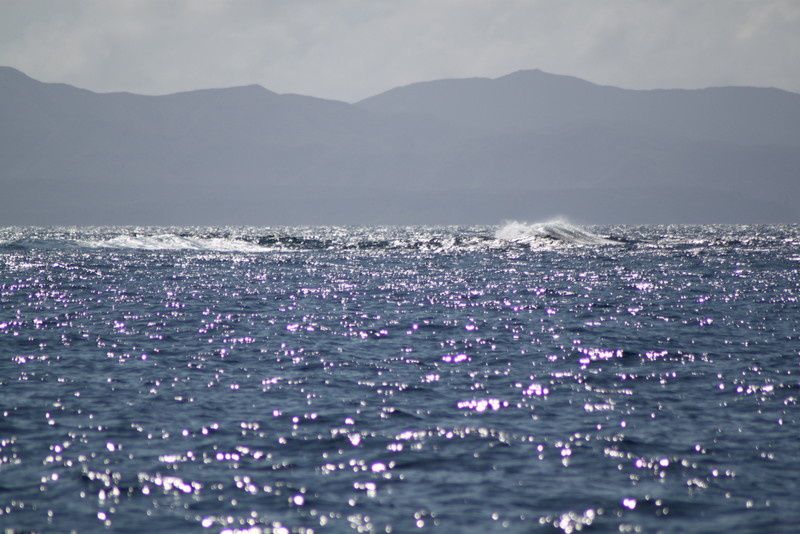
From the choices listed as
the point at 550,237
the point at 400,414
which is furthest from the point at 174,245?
the point at 400,414

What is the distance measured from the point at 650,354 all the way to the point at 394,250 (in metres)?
100

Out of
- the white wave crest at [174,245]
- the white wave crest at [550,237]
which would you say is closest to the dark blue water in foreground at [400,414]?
the white wave crest at [174,245]

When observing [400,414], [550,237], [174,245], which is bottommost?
[400,414]

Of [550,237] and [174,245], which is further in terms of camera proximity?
[550,237]

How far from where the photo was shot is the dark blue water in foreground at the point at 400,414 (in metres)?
15.8

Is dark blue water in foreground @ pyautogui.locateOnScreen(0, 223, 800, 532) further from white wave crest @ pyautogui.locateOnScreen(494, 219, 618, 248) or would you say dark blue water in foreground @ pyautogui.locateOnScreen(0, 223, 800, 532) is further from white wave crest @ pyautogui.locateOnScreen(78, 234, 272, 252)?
white wave crest @ pyautogui.locateOnScreen(494, 219, 618, 248)

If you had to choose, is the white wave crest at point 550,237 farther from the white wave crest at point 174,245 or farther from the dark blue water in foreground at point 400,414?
the dark blue water in foreground at point 400,414

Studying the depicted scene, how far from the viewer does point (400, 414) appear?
22.8 meters

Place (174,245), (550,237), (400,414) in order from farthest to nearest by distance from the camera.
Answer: (550,237), (174,245), (400,414)

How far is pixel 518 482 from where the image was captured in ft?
56.2

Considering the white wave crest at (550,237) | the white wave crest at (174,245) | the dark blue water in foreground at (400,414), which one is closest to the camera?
the dark blue water in foreground at (400,414)

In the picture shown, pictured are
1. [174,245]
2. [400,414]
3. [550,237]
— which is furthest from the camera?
[550,237]

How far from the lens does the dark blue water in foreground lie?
15.8 m

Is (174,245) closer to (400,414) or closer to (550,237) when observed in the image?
(550,237)
